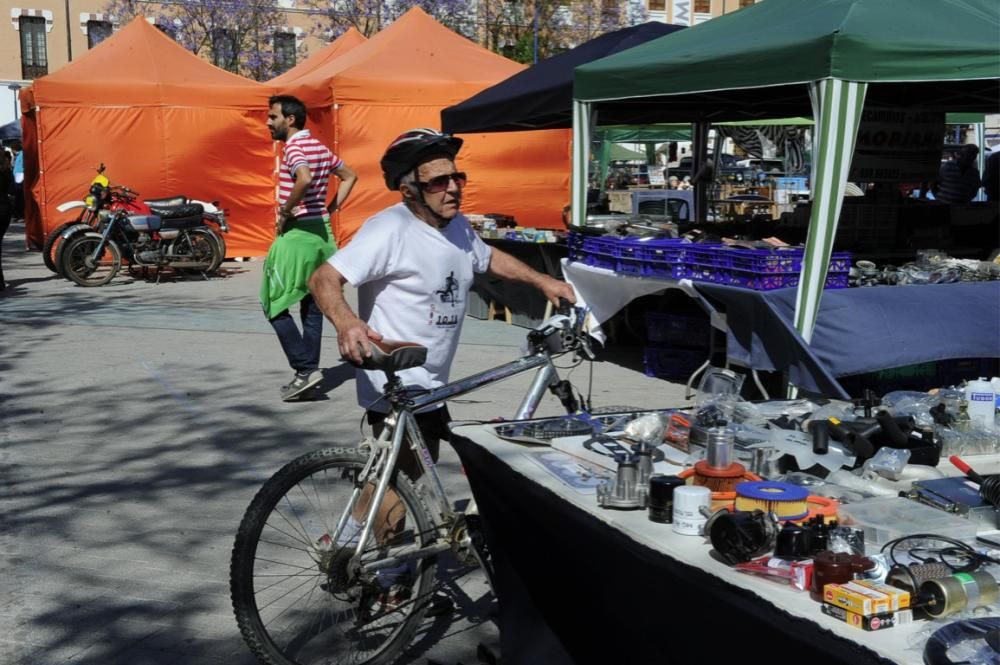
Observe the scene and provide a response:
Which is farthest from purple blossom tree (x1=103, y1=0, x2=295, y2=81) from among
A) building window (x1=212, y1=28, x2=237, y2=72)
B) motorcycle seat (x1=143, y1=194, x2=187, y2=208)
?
motorcycle seat (x1=143, y1=194, x2=187, y2=208)

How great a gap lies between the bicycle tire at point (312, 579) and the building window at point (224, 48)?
36921mm

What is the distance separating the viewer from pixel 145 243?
15078 mm

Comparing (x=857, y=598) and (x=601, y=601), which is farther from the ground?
(x=857, y=598)

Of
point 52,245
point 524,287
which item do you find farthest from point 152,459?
point 52,245

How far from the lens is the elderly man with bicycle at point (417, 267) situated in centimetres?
384

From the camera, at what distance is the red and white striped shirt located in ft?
26.0

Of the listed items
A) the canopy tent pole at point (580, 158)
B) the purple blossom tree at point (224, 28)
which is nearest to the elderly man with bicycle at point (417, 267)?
the canopy tent pole at point (580, 158)

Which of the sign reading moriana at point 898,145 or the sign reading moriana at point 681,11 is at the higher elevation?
the sign reading moriana at point 681,11

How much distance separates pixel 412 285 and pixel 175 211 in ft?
39.8

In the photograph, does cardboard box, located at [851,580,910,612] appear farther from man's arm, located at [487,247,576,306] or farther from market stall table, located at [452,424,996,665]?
man's arm, located at [487,247,576,306]

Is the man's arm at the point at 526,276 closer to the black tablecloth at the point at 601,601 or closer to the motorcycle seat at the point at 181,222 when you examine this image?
the black tablecloth at the point at 601,601

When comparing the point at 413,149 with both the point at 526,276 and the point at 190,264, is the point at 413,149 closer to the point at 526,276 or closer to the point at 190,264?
the point at 526,276

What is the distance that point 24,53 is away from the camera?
44.4 metres

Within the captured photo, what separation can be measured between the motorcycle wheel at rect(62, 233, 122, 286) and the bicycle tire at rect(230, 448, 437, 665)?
1188cm
